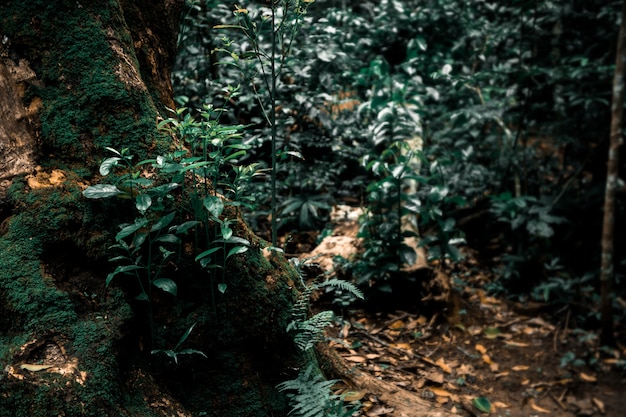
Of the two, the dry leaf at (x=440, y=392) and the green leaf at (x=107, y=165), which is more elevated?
the green leaf at (x=107, y=165)

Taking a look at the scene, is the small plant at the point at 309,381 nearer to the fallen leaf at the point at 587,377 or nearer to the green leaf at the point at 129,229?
the green leaf at the point at 129,229

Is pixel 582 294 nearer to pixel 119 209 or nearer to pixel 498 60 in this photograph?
pixel 498 60

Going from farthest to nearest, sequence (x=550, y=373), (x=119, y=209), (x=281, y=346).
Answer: (x=550, y=373) < (x=281, y=346) < (x=119, y=209)

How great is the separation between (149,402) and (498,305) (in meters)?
4.49

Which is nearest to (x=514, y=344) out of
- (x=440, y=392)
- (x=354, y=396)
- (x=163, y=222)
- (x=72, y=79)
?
(x=440, y=392)

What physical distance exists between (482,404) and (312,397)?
2.15 m

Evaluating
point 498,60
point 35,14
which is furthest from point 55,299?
point 498,60

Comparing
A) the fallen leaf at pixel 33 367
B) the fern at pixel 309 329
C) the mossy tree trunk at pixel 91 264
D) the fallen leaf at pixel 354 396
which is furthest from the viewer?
the fallen leaf at pixel 354 396

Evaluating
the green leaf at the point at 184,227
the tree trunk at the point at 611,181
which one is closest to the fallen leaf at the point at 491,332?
the tree trunk at the point at 611,181

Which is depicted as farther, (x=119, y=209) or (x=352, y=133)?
(x=352, y=133)

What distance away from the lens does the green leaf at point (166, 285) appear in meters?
1.99

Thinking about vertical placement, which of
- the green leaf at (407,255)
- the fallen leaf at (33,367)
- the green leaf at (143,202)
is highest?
the green leaf at (143,202)

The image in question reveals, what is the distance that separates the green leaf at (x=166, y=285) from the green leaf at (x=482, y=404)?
268cm

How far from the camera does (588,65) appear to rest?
220 inches
